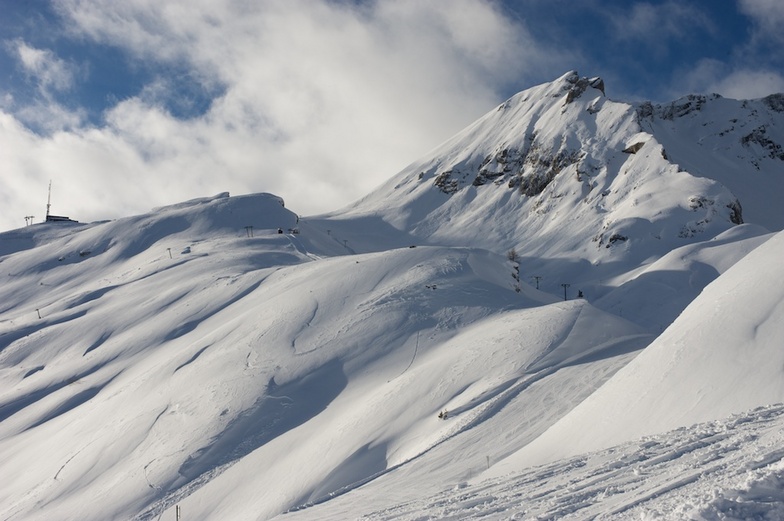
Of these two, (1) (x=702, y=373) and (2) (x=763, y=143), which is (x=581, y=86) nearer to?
(2) (x=763, y=143)

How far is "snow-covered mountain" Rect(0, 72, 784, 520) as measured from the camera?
1141 cm

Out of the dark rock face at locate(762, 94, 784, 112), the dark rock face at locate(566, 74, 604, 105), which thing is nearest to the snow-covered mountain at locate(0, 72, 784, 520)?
the dark rock face at locate(566, 74, 604, 105)

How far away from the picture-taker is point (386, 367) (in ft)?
84.5

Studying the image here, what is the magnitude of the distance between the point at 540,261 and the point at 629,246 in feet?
29.8

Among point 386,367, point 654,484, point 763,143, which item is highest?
point 763,143

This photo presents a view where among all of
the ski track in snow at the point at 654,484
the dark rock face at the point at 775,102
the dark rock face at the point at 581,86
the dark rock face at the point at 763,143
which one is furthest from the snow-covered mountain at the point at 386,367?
the dark rock face at the point at 775,102

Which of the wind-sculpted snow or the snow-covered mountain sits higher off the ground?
the snow-covered mountain

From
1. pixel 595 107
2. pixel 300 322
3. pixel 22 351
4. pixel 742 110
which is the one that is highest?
pixel 742 110

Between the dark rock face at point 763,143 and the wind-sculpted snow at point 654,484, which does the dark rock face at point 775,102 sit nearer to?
the dark rock face at point 763,143

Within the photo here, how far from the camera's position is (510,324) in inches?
997

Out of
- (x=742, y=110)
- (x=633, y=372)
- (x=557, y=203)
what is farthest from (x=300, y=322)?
(x=742, y=110)

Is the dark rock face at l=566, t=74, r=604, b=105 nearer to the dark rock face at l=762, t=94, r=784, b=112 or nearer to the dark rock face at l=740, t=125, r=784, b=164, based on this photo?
the dark rock face at l=740, t=125, r=784, b=164

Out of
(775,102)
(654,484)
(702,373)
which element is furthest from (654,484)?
(775,102)

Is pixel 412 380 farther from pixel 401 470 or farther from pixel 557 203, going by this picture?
pixel 557 203
